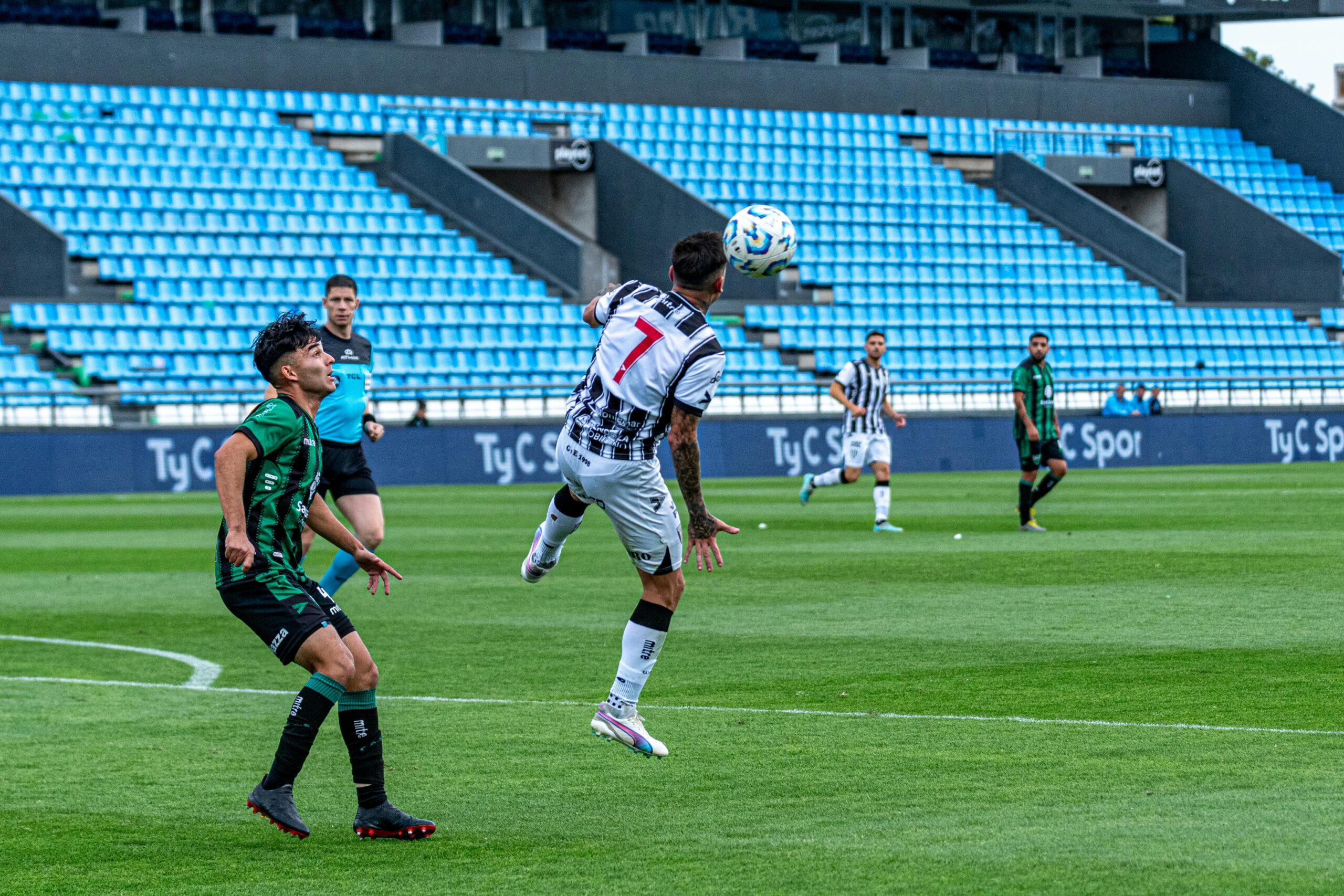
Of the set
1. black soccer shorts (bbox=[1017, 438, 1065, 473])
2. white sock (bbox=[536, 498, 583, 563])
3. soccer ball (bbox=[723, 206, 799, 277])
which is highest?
soccer ball (bbox=[723, 206, 799, 277])

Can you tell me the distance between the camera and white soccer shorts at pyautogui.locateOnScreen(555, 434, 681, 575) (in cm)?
794

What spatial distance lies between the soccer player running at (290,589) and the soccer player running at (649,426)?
1334mm

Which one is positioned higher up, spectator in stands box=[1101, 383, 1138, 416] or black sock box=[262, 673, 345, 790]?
black sock box=[262, 673, 345, 790]

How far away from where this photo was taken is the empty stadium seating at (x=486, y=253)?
35.5 meters

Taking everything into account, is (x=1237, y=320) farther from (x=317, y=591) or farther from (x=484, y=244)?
(x=317, y=591)

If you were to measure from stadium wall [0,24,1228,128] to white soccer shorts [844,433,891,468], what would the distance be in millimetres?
24693

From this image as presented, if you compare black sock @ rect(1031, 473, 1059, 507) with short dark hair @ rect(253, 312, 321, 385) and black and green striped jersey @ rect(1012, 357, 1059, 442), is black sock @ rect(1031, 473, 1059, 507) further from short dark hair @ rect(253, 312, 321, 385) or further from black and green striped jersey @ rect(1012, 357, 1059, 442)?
short dark hair @ rect(253, 312, 321, 385)

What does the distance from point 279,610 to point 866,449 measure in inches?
580

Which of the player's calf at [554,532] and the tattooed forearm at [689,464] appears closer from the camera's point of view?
the tattooed forearm at [689,464]

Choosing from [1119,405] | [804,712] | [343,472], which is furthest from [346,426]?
[1119,405]

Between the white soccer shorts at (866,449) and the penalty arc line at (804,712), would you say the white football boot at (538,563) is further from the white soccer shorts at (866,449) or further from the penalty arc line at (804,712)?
the white soccer shorts at (866,449)

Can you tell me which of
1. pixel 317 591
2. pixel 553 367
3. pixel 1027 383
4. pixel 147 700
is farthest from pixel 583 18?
pixel 317 591

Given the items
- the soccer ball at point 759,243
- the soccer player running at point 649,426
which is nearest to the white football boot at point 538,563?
the soccer player running at point 649,426

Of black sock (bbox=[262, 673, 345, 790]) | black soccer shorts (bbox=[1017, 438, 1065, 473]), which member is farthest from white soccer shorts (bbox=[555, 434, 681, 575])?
black soccer shorts (bbox=[1017, 438, 1065, 473])
